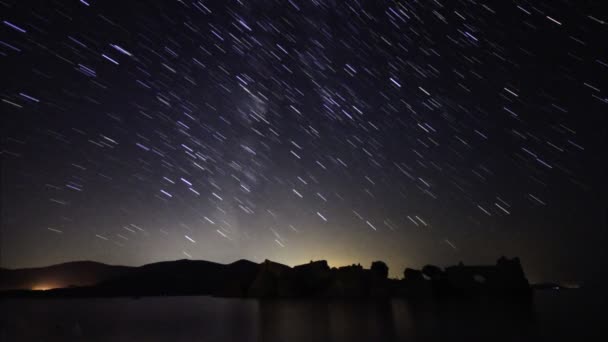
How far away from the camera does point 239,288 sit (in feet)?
381

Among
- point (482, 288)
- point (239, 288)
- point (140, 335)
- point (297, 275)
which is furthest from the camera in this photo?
point (239, 288)

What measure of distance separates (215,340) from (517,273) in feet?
247

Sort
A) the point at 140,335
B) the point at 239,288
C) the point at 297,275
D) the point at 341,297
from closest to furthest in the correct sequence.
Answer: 1. the point at 140,335
2. the point at 341,297
3. the point at 297,275
4. the point at 239,288

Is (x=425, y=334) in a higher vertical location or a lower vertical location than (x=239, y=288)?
higher

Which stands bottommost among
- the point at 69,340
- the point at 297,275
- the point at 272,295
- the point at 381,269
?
the point at 272,295

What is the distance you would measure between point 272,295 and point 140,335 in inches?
3211

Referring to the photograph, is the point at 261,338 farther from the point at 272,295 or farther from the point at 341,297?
the point at 272,295

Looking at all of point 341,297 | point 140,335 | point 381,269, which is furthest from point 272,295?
point 140,335

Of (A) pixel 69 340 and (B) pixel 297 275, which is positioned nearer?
(A) pixel 69 340

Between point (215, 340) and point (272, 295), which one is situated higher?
point (215, 340)

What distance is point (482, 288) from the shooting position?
265ft

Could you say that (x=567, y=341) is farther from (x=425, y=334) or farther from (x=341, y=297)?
(x=341, y=297)

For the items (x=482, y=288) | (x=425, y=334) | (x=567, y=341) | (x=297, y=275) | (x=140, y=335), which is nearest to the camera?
(x=567, y=341)

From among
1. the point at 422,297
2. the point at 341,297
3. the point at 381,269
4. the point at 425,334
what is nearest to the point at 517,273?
the point at 422,297
